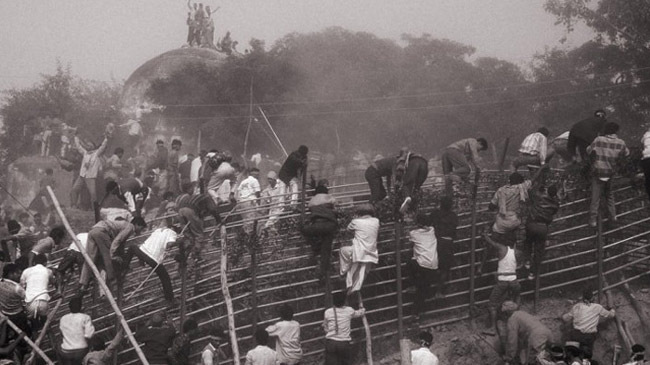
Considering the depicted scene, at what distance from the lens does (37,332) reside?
12.2 metres

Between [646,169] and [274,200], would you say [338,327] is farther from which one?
[646,169]

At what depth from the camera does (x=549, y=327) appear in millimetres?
13773

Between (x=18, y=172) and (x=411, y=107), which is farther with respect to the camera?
(x=411, y=107)

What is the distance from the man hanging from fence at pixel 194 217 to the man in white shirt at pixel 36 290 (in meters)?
2.03

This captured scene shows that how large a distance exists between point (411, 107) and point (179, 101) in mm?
9179

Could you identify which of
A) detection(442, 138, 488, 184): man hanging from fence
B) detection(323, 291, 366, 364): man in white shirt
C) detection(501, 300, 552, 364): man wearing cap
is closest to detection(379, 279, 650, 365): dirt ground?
detection(501, 300, 552, 364): man wearing cap

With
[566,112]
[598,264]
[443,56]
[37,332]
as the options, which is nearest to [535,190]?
[598,264]

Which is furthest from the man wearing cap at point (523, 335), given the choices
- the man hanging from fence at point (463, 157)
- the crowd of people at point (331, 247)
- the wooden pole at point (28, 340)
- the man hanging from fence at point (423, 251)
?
the wooden pole at point (28, 340)

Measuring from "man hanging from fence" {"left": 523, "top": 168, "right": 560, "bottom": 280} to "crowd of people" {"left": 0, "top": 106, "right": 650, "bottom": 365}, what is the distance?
0.07 ft

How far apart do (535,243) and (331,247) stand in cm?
382

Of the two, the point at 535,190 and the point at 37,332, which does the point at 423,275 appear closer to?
the point at 535,190

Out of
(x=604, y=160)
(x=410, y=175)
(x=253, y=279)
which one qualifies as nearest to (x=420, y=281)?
(x=410, y=175)

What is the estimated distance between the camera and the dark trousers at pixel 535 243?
13656 millimetres

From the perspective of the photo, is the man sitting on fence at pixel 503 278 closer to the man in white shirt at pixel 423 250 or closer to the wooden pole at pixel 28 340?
the man in white shirt at pixel 423 250
